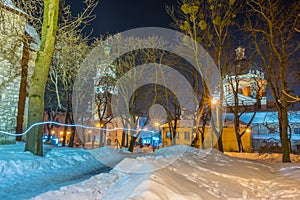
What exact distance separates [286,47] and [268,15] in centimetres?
195

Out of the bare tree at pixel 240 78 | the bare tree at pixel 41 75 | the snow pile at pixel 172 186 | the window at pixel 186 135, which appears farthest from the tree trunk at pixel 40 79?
the window at pixel 186 135

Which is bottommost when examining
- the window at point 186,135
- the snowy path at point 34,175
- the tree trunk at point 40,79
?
the window at point 186,135

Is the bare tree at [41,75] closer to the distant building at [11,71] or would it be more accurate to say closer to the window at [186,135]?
the distant building at [11,71]

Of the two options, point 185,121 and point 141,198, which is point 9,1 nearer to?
point 141,198

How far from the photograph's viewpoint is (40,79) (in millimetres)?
9875

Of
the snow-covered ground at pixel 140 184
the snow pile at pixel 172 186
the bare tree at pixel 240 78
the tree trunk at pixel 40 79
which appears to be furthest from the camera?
the bare tree at pixel 240 78

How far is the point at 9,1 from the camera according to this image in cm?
1416

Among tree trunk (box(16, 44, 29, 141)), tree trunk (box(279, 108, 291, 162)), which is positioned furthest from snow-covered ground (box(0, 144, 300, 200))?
tree trunk (box(16, 44, 29, 141))

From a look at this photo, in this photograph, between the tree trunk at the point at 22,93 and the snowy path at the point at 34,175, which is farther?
the tree trunk at the point at 22,93

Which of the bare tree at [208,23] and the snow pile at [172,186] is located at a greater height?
the bare tree at [208,23]

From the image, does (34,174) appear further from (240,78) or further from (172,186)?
(240,78)

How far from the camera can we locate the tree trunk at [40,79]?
9.59 meters

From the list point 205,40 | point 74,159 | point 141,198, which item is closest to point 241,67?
point 205,40

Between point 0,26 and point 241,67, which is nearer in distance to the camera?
point 0,26
